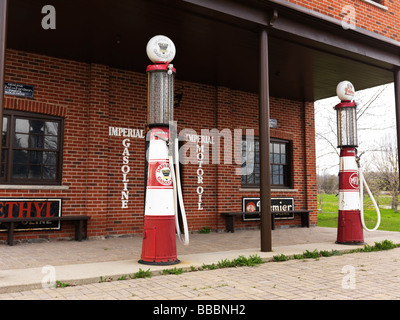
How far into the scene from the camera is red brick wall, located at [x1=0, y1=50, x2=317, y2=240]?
8.30 m

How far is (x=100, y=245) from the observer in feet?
25.4

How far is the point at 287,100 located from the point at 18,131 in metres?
7.82

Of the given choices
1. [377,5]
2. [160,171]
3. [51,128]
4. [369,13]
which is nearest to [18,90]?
[51,128]

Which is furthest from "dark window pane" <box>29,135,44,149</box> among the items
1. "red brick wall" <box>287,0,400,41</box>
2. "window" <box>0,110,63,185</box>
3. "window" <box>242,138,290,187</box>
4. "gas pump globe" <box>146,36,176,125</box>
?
"red brick wall" <box>287,0,400,41</box>

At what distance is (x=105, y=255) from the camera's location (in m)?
6.56

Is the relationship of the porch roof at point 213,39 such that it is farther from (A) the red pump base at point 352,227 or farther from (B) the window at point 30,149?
(A) the red pump base at point 352,227

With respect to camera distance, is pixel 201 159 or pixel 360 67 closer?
pixel 360 67

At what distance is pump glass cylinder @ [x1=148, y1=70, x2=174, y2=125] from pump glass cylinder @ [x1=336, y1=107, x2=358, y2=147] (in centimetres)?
397

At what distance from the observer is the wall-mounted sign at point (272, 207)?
11.0m

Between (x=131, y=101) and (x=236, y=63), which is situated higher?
(x=236, y=63)

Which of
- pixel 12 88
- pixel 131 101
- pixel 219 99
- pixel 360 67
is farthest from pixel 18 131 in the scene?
pixel 360 67

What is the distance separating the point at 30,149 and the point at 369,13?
7.95 metres

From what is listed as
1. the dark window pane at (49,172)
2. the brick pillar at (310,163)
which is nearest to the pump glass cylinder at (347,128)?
the brick pillar at (310,163)

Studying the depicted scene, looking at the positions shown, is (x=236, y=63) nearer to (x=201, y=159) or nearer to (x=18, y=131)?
(x=201, y=159)
